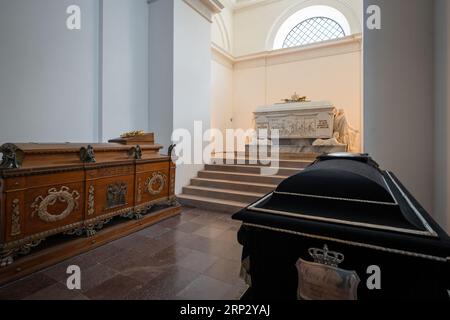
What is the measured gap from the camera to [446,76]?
2.54 meters

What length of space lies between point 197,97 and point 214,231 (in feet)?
11.6

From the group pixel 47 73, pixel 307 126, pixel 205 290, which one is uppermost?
Result: pixel 47 73

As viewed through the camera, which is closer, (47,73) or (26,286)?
(26,286)

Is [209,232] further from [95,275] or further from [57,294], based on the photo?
[57,294]

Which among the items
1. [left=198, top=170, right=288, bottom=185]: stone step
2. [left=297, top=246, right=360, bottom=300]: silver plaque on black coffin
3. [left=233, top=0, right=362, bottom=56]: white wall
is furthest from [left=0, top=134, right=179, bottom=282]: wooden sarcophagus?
[left=233, top=0, right=362, bottom=56]: white wall

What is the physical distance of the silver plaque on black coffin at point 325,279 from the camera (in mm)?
1104

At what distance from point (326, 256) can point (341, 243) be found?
0.10 m

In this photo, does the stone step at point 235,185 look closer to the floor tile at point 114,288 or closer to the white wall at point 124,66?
the white wall at point 124,66

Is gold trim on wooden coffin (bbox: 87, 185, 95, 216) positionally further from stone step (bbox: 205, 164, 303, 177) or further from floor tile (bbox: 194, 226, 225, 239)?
stone step (bbox: 205, 164, 303, 177)

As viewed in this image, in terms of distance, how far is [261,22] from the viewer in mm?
9445

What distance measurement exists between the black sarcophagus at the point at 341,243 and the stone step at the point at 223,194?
110 inches

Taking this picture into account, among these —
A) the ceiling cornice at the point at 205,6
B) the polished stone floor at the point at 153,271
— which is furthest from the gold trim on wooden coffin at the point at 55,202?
the ceiling cornice at the point at 205,6

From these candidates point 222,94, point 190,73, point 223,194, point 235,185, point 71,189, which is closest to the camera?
point 71,189

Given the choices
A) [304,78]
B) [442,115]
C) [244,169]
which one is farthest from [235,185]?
[304,78]
